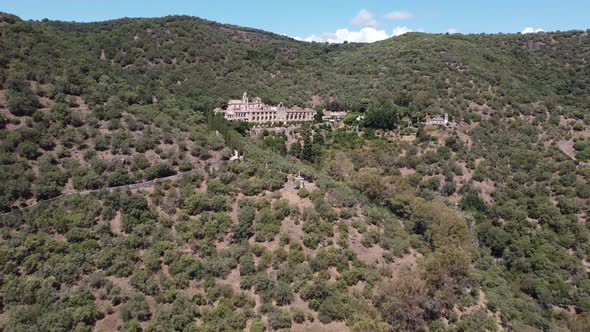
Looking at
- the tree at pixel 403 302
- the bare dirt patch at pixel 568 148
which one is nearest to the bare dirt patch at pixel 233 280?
the tree at pixel 403 302

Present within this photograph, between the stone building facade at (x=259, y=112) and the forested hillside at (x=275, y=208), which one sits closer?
the forested hillside at (x=275, y=208)

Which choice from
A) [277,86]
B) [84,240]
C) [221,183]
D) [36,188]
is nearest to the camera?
[84,240]

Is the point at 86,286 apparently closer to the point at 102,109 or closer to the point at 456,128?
the point at 102,109

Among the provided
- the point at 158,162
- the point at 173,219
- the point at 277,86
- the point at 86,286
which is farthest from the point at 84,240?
the point at 277,86

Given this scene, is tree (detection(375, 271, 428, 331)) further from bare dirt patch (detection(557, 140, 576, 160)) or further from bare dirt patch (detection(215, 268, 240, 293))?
bare dirt patch (detection(557, 140, 576, 160))

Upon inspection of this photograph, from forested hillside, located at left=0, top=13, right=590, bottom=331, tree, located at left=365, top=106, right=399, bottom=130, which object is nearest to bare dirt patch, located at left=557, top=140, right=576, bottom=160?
forested hillside, located at left=0, top=13, right=590, bottom=331

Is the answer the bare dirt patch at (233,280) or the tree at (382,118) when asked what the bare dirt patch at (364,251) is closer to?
the bare dirt patch at (233,280)
